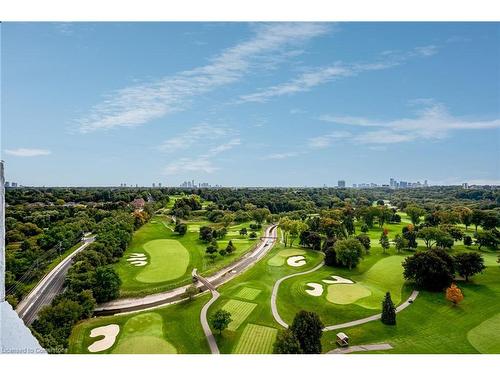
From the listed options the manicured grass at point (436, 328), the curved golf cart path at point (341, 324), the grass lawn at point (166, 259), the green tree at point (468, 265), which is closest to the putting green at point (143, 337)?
the grass lawn at point (166, 259)

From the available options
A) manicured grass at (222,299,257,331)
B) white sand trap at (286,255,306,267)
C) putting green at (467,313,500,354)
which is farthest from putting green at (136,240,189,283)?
putting green at (467,313,500,354)

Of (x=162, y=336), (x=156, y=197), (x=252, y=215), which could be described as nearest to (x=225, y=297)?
(x=162, y=336)

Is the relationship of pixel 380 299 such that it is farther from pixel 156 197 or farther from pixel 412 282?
pixel 156 197

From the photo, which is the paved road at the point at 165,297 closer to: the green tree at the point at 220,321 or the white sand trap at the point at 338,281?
the green tree at the point at 220,321

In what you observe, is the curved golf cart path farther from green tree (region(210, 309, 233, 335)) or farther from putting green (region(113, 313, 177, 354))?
putting green (region(113, 313, 177, 354))

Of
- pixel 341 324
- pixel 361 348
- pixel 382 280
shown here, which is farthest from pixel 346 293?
pixel 361 348

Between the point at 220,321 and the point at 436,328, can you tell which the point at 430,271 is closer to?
the point at 436,328
